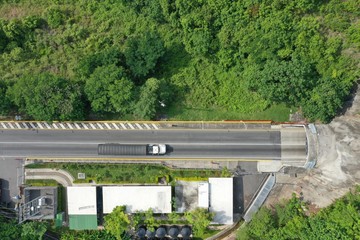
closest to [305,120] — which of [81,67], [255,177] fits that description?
[255,177]

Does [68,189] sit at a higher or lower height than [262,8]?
lower

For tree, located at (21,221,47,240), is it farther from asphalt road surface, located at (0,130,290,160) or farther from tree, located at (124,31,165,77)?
tree, located at (124,31,165,77)

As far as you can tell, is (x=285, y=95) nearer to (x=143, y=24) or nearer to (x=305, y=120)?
(x=305, y=120)

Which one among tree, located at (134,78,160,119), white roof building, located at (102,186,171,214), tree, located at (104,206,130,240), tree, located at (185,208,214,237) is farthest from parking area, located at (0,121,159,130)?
tree, located at (185,208,214,237)

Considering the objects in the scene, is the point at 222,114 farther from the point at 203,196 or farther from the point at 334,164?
the point at 334,164

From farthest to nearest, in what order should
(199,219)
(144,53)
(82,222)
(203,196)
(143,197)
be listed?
(82,222) → (144,53) → (143,197) → (203,196) → (199,219)

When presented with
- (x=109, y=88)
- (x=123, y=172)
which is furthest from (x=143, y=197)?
(x=109, y=88)

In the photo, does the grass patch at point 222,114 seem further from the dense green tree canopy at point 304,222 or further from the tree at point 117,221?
the tree at point 117,221
